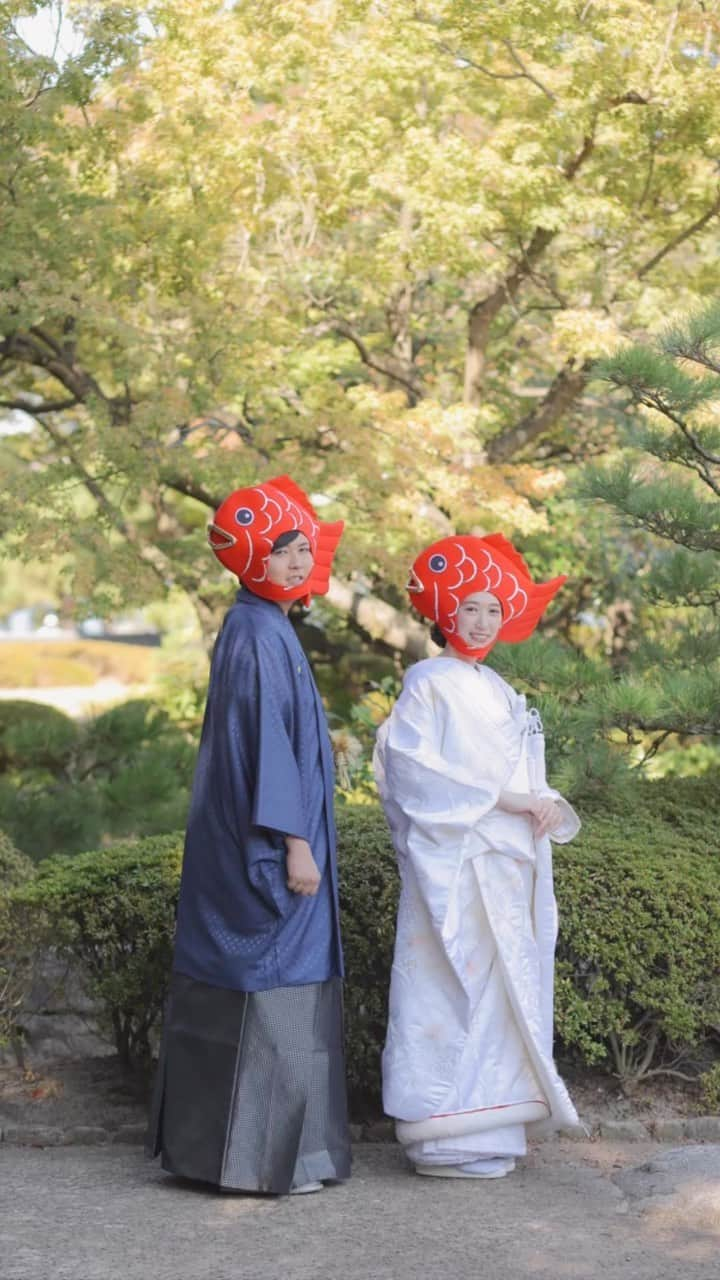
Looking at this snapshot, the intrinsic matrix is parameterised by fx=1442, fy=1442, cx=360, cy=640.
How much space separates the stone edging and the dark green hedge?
16cm

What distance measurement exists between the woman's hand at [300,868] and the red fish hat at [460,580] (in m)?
0.78

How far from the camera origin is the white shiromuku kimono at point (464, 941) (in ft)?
12.6

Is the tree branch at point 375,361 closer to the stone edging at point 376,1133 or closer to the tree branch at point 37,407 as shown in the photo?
the tree branch at point 37,407

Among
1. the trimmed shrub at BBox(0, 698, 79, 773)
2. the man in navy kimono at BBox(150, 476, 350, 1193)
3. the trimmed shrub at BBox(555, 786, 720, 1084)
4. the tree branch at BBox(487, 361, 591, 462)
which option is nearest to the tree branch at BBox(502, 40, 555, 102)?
the tree branch at BBox(487, 361, 591, 462)

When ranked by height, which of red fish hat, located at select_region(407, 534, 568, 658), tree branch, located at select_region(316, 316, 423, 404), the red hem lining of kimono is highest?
tree branch, located at select_region(316, 316, 423, 404)

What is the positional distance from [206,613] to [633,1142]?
7.72 meters

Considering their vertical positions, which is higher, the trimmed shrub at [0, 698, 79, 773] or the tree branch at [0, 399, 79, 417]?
the tree branch at [0, 399, 79, 417]

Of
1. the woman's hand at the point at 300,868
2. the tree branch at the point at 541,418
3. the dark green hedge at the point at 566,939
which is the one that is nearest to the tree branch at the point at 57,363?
the tree branch at the point at 541,418

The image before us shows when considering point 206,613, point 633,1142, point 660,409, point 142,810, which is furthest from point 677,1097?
point 206,613

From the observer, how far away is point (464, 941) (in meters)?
3.91

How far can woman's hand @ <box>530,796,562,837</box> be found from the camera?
13.0 ft

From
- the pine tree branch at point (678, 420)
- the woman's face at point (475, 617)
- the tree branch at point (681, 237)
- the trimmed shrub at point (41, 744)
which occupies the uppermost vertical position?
the tree branch at point (681, 237)

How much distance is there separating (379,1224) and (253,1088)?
449 millimetres

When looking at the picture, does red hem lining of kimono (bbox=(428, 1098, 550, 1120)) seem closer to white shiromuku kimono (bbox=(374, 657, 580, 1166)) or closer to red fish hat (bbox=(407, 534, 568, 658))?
white shiromuku kimono (bbox=(374, 657, 580, 1166))
